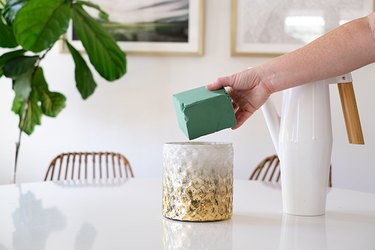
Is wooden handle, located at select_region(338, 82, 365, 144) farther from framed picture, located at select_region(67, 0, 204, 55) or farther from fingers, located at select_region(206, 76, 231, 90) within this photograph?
framed picture, located at select_region(67, 0, 204, 55)

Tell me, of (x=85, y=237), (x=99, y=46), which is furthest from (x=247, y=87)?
(x=99, y=46)

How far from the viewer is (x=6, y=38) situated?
2447 millimetres

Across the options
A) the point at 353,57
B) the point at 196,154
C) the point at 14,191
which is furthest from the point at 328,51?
the point at 14,191

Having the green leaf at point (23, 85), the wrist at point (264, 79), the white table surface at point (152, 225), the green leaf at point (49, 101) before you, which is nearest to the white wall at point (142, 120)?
the green leaf at point (49, 101)

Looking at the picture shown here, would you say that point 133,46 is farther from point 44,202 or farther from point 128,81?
point 44,202

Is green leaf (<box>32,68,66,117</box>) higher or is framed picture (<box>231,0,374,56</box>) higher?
framed picture (<box>231,0,374,56</box>)

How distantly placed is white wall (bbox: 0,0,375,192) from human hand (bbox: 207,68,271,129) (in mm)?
1725

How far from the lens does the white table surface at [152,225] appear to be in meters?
0.81

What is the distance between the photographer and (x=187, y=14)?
9.47 ft

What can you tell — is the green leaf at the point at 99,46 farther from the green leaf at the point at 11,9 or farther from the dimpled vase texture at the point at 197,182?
the dimpled vase texture at the point at 197,182

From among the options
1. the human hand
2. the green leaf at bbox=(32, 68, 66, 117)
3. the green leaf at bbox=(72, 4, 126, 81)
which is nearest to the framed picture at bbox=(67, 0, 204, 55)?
the green leaf at bbox=(72, 4, 126, 81)

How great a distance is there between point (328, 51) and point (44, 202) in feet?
2.36

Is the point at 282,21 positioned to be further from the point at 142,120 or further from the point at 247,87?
the point at 247,87

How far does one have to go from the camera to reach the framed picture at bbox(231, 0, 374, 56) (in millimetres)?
2801
